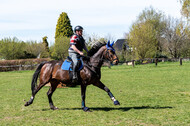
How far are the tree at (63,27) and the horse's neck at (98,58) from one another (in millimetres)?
58229

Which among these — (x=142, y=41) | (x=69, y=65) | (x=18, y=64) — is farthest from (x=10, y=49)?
(x=69, y=65)

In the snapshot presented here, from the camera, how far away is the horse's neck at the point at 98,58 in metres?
8.60

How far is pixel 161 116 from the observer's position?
7.25 metres

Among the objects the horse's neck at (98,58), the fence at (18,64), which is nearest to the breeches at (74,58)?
A: the horse's neck at (98,58)

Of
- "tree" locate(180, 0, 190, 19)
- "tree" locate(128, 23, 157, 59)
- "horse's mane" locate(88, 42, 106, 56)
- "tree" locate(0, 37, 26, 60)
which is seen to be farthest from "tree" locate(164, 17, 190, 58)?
"horse's mane" locate(88, 42, 106, 56)

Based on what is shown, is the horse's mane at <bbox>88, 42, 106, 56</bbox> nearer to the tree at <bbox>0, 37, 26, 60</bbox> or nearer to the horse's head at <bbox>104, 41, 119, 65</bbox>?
the horse's head at <bbox>104, 41, 119, 65</bbox>

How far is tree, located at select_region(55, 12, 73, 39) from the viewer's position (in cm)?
6647

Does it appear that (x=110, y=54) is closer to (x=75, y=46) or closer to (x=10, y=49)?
(x=75, y=46)

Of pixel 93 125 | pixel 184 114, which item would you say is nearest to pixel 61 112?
pixel 93 125

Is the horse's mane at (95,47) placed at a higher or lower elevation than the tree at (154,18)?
lower

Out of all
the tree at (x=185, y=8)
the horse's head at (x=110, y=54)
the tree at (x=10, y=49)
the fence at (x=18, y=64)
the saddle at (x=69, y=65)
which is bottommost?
the fence at (x=18, y=64)

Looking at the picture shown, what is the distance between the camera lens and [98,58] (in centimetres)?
868

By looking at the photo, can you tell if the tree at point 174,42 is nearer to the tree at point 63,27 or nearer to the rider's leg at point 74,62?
the tree at point 63,27

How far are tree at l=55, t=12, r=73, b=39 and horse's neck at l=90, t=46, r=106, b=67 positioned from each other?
2292 inches
